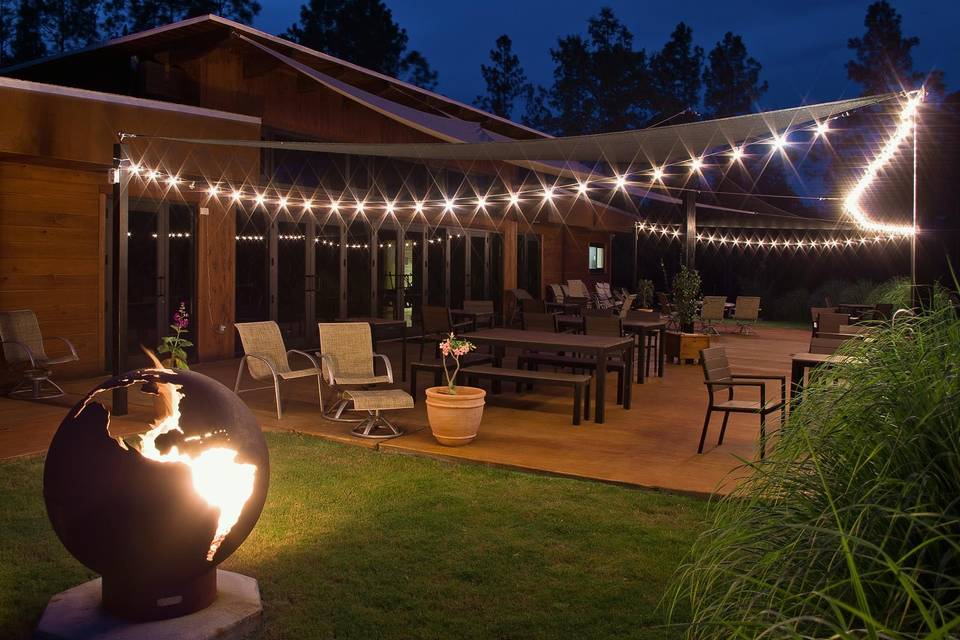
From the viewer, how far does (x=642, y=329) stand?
991cm

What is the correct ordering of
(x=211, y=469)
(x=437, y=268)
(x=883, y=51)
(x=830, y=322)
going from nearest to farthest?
1. (x=211, y=469)
2. (x=830, y=322)
3. (x=437, y=268)
4. (x=883, y=51)

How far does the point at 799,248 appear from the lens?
75.5ft

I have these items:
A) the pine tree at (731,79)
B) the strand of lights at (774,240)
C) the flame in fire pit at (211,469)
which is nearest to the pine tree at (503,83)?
the pine tree at (731,79)

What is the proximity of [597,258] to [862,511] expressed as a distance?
21832 mm

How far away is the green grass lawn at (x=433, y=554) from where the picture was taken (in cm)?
332

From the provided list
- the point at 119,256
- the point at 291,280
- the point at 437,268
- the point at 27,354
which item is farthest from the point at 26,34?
the point at 119,256

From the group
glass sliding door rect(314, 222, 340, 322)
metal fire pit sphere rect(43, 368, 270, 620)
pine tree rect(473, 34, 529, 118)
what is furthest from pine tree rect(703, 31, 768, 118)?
metal fire pit sphere rect(43, 368, 270, 620)

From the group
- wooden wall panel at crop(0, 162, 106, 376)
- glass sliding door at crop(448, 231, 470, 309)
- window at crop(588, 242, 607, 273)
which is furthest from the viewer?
window at crop(588, 242, 607, 273)

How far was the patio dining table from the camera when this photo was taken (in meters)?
9.84

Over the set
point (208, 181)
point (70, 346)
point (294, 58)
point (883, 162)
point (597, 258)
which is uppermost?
point (294, 58)

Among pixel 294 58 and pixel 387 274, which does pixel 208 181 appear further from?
pixel 387 274

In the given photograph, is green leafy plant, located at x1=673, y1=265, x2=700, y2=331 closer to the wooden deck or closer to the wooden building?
the wooden deck

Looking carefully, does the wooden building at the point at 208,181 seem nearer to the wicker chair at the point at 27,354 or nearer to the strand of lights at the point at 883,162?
the wicker chair at the point at 27,354

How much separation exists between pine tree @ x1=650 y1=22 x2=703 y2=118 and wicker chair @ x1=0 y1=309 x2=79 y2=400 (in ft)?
105
